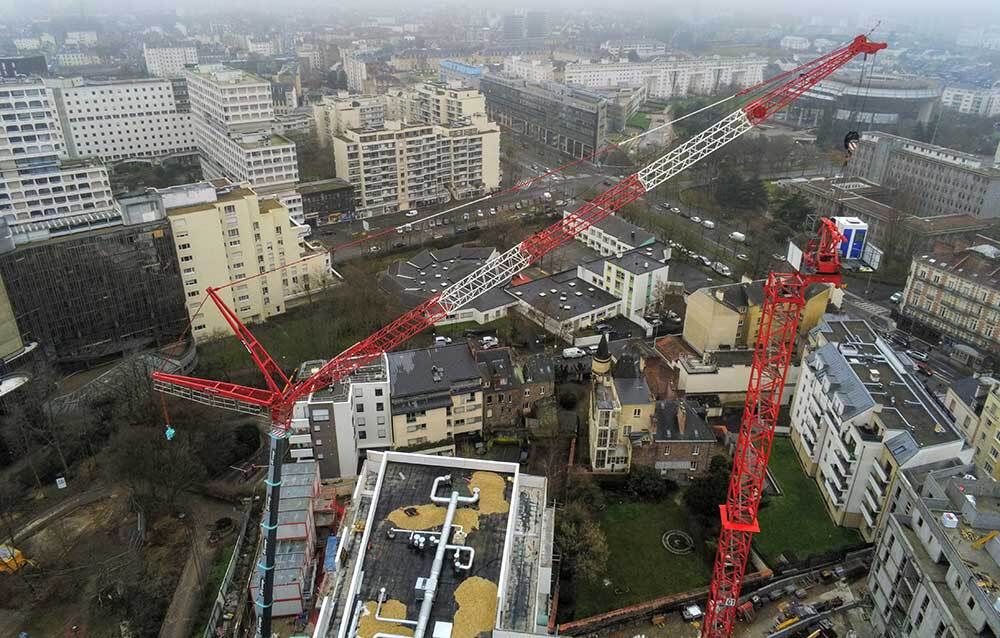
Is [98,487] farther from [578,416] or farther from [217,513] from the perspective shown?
[578,416]

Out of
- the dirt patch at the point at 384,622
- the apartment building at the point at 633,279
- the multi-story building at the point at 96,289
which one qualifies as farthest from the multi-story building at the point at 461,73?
the dirt patch at the point at 384,622

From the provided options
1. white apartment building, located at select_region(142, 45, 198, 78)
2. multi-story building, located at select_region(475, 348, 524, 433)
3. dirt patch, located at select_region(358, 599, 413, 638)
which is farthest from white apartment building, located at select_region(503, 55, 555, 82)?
dirt patch, located at select_region(358, 599, 413, 638)

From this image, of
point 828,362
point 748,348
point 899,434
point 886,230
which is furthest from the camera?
point 886,230

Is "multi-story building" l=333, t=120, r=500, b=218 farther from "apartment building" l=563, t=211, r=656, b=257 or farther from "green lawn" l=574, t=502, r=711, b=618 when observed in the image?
"green lawn" l=574, t=502, r=711, b=618

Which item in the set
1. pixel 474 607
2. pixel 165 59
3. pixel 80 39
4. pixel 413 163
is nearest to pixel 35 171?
pixel 413 163

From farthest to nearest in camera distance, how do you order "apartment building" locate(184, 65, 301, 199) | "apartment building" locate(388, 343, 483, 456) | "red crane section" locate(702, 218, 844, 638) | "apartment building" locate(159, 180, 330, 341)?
"apartment building" locate(184, 65, 301, 199) → "apartment building" locate(159, 180, 330, 341) → "apartment building" locate(388, 343, 483, 456) → "red crane section" locate(702, 218, 844, 638)

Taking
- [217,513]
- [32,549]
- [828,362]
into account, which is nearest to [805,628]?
[828,362]
